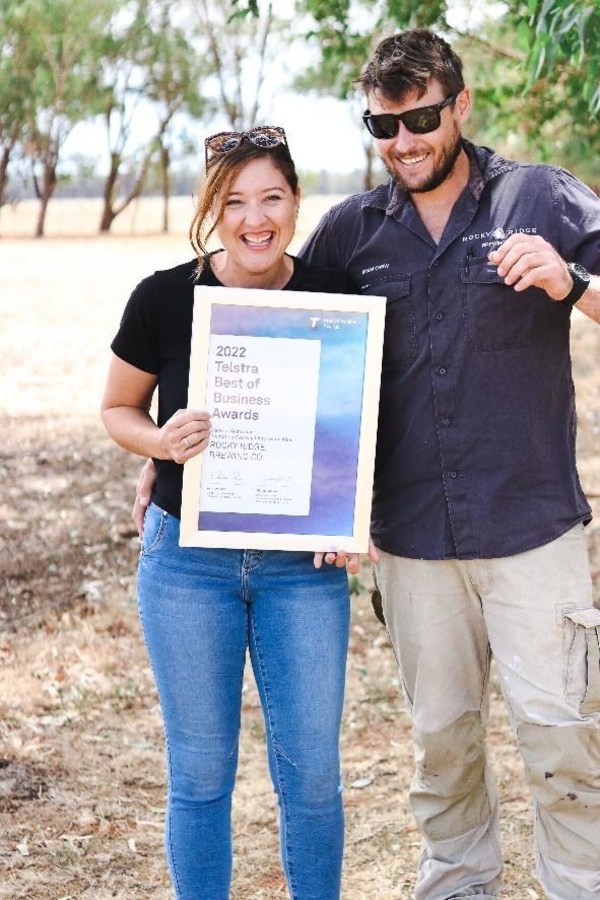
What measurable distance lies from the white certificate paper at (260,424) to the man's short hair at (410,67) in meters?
0.71

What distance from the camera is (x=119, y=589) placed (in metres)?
6.74

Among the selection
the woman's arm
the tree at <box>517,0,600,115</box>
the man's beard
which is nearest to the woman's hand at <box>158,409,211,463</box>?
the woman's arm

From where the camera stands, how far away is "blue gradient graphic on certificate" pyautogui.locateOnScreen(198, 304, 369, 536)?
9.25 ft

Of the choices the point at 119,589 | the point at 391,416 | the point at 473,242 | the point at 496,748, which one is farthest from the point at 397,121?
the point at 119,589

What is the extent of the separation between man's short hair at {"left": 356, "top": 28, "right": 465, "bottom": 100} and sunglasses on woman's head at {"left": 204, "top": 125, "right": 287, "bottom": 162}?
0.33 meters

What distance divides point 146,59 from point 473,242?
149 ft

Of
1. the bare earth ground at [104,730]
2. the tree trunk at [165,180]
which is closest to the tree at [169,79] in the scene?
the tree trunk at [165,180]

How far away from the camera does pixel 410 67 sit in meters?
2.99

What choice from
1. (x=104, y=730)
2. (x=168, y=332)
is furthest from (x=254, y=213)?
(x=104, y=730)

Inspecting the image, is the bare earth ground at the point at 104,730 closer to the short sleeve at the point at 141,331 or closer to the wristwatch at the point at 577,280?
the short sleeve at the point at 141,331

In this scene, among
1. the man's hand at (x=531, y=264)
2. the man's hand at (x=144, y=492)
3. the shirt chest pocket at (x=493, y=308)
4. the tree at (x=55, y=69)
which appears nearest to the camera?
the man's hand at (x=531, y=264)

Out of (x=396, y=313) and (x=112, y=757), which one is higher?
(x=396, y=313)

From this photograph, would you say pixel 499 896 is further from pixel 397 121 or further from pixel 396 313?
pixel 397 121

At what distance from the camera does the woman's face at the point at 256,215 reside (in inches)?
111
